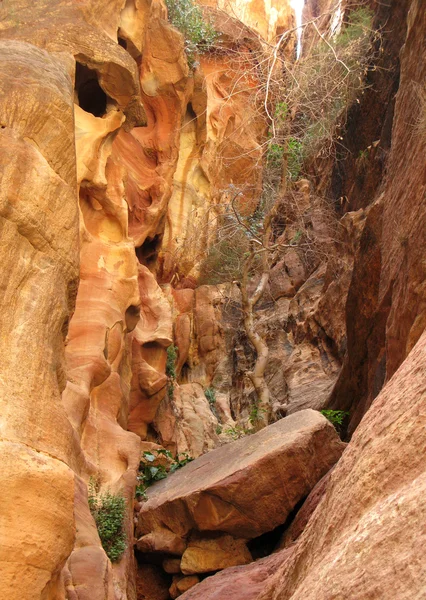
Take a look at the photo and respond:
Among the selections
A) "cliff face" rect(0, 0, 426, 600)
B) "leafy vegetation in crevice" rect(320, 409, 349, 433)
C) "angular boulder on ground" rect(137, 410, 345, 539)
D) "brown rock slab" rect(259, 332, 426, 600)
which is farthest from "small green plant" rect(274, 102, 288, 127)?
"brown rock slab" rect(259, 332, 426, 600)

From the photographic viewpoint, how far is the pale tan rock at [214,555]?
9.24 meters

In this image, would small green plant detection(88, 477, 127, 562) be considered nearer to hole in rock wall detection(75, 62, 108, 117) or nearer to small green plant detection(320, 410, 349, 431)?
small green plant detection(320, 410, 349, 431)

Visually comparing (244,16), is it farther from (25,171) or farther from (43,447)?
(43,447)

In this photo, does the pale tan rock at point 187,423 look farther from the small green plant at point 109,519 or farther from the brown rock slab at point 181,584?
the small green plant at point 109,519

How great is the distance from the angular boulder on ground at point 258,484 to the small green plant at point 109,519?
1022 mm

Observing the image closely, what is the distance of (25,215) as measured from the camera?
580 centimetres

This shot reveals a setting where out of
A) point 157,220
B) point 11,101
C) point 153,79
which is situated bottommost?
point 157,220

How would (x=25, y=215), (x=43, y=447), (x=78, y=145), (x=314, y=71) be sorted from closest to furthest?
1. (x=43, y=447)
2. (x=25, y=215)
3. (x=78, y=145)
4. (x=314, y=71)

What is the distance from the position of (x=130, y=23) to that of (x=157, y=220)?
396cm

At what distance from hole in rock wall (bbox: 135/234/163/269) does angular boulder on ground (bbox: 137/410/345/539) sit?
6840 millimetres

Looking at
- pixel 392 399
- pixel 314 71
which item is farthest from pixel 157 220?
pixel 392 399

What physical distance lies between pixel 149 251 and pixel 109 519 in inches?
327

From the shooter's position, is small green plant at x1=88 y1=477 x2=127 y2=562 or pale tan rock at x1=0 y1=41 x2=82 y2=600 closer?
pale tan rock at x1=0 y1=41 x2=82 y2=600

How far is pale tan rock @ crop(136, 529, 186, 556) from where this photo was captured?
962 centimetres
